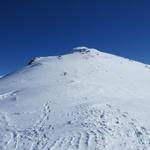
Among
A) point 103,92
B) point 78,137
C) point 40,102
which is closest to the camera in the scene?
point 78,137

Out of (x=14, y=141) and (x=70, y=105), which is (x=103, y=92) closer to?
(x=70, y=105)

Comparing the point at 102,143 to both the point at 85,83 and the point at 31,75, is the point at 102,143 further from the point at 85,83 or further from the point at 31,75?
Result: the point at 31,75

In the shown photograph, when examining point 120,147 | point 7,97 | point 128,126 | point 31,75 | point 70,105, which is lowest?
point 120,147

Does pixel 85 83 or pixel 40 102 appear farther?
pixel 85 83

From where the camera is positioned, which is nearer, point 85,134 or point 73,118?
point 85,134

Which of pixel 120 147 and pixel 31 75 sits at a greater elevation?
pixel 31 75

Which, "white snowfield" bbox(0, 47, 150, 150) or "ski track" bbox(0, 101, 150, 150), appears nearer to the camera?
"ski track" bbox(0, 101, 150, 150)

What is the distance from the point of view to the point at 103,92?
18.4 m

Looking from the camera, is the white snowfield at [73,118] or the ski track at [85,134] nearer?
the ski track at [85,134]

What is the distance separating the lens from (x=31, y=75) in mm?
28000

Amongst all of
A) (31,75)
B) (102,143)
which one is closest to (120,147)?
(102,143)

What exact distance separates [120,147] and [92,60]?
84.0 ft

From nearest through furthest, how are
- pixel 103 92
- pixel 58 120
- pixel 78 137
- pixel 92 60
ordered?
1. pixel 78 137
2. pixel 58 120
3. pixel 103 92
4. pixel 92 60

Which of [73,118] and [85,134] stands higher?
[73,118]
